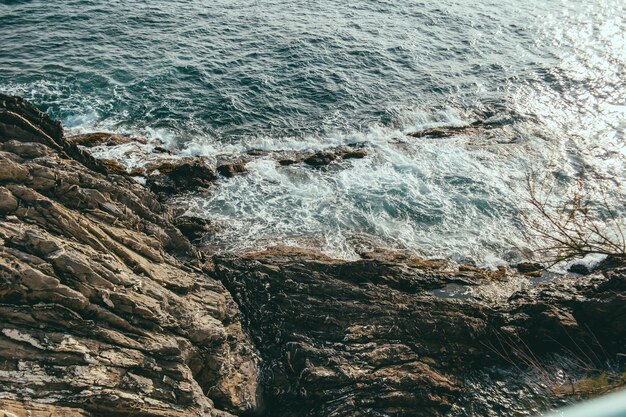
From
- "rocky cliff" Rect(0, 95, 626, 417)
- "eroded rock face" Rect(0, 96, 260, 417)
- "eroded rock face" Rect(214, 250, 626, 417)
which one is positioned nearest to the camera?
"eroded rock face" Rect(0, 96, 260, 417)

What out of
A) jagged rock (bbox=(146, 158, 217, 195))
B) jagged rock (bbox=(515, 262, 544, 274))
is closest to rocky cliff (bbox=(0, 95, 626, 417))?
jagged rock (bbox=(515, 262, 544, 274))

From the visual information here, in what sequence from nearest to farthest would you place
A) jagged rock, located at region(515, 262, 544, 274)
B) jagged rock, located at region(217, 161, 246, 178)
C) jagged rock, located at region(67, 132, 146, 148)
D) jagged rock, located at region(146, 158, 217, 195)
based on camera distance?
1. jagged rock, located at region(515, 262, 544, 274)
2. jagged rock, located at region(146, 158, 217, 195)
3. jagged rock, located at region(217, 161, 246, 178)
4. jagged rock, located at region(67, 132, 146, 148)

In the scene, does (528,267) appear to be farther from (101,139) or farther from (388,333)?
(101,139)

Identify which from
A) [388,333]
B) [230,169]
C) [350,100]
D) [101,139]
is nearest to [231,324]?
[388,333]

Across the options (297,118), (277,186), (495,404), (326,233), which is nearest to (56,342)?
(495,404)

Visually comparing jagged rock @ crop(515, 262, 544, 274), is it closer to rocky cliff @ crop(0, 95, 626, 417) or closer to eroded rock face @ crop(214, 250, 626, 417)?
rocky cliff @ crop(0, 95, 626, 417)

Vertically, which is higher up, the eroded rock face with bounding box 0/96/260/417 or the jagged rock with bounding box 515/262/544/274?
the eroded rock face with bounding box 0/96/260/417

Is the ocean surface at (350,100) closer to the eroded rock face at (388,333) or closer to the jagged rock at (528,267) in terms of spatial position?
the jagged rock at (528,267)
